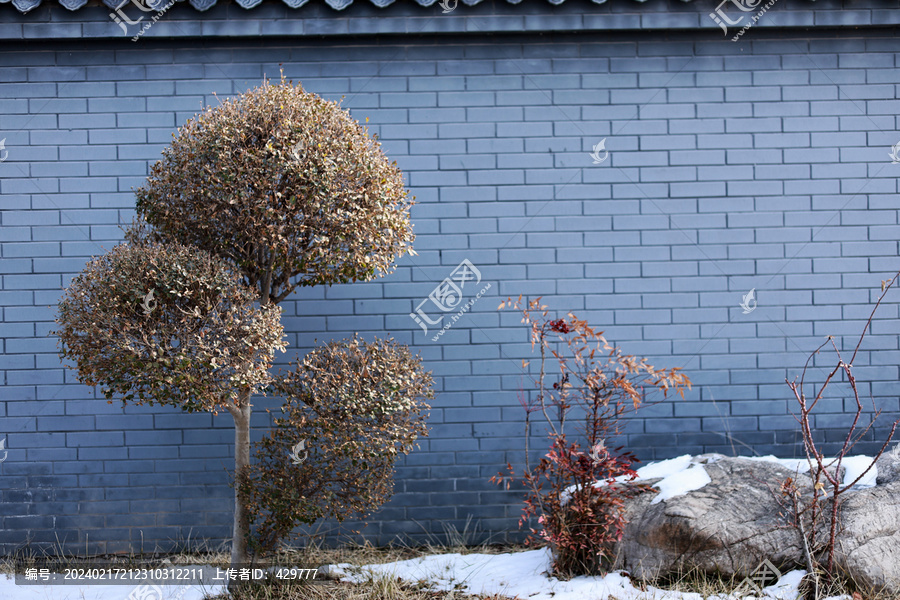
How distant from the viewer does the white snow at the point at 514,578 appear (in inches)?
124

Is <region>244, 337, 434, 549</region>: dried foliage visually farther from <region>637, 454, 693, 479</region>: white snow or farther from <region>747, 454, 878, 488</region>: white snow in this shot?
<region>747, 454, 878, 488</region>: white snow

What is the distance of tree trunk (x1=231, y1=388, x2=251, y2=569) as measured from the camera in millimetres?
3312

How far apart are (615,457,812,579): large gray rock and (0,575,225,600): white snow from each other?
7.74 ft

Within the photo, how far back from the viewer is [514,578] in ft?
11.6

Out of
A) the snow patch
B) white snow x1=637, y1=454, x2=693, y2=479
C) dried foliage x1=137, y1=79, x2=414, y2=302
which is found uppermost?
dried foliage x1=137, y1=79, x2=414, y2=302

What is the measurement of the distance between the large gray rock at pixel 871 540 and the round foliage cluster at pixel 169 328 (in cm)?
302

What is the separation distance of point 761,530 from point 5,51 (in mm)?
5498

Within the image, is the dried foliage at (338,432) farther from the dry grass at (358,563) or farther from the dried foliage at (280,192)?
the dried foliage at (280,192)

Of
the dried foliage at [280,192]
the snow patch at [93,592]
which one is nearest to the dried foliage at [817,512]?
the dried foliage at [280,192]

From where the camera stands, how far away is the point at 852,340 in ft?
13.7

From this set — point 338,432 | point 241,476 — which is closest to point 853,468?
point 338,432

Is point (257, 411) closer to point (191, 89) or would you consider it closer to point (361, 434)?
point (361, 434)

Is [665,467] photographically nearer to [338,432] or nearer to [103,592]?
[338,432]

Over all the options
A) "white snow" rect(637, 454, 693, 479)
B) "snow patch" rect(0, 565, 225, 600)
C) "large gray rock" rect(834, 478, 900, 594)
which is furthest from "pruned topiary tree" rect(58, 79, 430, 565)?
"large gray rock" rect(834, 478, 900, 594)
